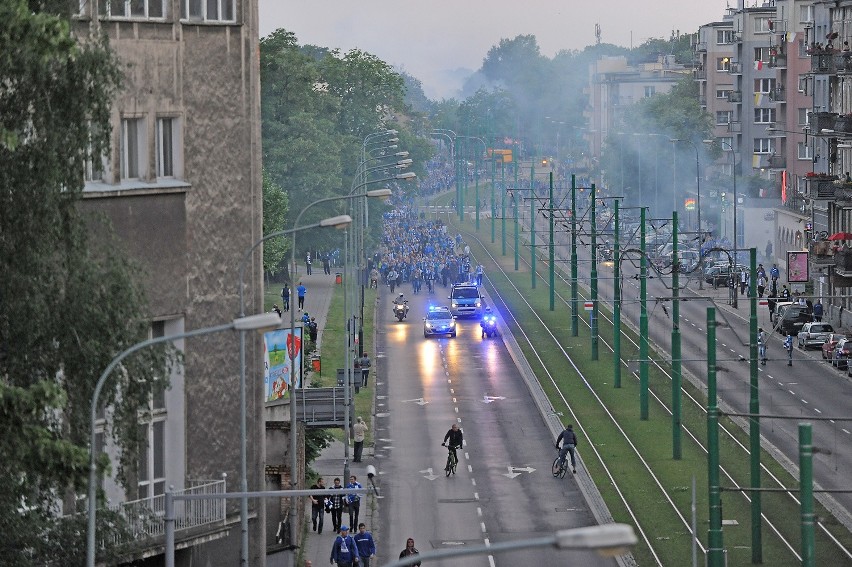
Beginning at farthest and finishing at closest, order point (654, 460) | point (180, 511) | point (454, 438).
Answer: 1. point (654, 460)
2. point (454, 438)
3. point (180, 511)

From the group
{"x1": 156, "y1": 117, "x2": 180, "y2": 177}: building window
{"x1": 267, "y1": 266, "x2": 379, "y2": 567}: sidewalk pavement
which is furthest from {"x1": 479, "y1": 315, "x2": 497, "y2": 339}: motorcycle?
{"x1": 156, "y1": 117, "x2": 180, "y2": 177}: building window

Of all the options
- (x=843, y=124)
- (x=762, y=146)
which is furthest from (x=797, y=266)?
(x=762, y=146)

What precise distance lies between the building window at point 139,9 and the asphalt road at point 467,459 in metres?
15.5

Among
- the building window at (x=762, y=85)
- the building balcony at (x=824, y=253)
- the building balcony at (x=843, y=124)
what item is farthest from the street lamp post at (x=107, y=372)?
the building window at (x=762, y=85)

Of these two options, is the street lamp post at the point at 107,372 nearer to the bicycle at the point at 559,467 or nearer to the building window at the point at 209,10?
the building window at the point at 209,10

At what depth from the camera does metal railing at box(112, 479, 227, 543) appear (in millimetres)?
37375

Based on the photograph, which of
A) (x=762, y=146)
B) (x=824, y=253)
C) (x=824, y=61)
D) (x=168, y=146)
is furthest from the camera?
(x=762, y=146)

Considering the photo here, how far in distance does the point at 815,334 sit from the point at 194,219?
161ft

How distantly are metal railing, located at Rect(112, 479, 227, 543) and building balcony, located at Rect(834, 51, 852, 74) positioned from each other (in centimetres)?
5806

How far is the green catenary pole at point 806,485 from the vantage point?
34.8 m

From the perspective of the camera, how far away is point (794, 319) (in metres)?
89.8

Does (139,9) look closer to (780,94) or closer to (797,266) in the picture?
(797,266)

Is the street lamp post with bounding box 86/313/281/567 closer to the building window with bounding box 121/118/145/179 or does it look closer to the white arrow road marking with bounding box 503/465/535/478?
the building window with bounding box 121/118/145/179

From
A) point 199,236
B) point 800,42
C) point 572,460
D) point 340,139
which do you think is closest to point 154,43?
point 199,236
